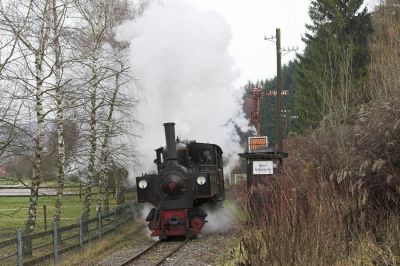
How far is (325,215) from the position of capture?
533cm

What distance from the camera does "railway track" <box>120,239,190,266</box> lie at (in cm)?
1068

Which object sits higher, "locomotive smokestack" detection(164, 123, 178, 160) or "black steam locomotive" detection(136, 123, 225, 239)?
"locomotive smokestack" detection(164, 123, 178, 160)

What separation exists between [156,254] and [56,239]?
7.80 ft

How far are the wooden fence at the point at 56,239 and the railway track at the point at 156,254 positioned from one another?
180 centimetres

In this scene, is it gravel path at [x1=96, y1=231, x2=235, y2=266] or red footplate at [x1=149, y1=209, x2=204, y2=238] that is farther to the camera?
red footplate at [x1=149, y1=209, x2=204, y2=238]

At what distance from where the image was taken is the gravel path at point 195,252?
1052cm

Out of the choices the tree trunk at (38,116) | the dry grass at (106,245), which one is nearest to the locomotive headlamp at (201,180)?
the dry grass at (106,245)

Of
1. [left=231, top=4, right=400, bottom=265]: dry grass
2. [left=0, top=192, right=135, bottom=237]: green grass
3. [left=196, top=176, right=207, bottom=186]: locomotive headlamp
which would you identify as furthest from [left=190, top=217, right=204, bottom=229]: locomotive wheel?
[left=231, top=4, right=400, bottom=265]: dry grass

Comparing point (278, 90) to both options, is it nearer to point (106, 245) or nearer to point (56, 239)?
point (106, 245)

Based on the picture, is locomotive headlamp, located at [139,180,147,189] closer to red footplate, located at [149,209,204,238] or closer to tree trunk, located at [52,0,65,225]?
red footplate, located at [149,209,204,238]

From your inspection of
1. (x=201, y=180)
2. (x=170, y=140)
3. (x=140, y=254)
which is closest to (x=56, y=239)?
(x=140, y=254)

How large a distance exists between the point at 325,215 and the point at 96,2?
1333 centimetres

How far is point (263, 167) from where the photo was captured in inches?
519

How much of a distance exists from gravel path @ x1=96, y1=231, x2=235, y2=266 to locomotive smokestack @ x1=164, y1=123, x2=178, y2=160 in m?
2.47
